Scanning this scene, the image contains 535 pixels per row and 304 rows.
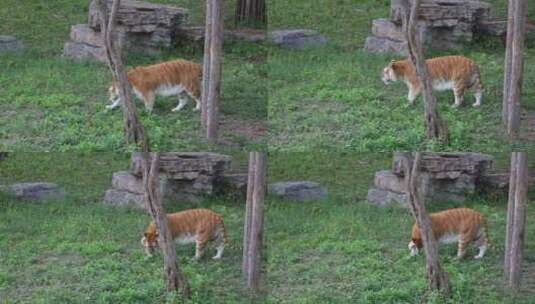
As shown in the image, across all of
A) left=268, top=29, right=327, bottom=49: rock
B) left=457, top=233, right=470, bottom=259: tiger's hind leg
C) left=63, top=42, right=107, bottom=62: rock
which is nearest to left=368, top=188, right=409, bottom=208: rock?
left=457, top=233, right=470, bottom=259: tiger's hind leg

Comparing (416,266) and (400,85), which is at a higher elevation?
(400,85)

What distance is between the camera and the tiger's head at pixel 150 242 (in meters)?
10.3

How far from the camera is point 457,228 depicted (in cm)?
1024

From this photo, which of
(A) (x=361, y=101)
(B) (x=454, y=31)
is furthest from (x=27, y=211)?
(B) (x=454, y=31)

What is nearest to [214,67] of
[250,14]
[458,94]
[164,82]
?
[164,82]

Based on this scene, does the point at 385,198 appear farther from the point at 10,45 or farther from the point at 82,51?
the point at 10,45

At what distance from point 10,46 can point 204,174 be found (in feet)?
4.58

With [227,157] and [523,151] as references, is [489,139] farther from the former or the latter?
[227,157]

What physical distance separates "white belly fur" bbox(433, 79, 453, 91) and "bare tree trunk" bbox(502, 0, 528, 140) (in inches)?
12.5

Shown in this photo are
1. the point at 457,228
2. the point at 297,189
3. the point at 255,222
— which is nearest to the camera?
the point at 255,222

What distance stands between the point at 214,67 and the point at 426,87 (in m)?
1.21

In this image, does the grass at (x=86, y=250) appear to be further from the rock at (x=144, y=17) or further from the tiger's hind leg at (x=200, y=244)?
the rock at (x=144, y=17)

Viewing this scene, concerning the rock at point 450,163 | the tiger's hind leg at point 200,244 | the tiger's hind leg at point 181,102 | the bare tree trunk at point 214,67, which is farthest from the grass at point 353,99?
the tiger's hind leg at point 200,244

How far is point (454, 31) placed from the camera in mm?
10039
